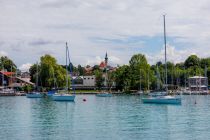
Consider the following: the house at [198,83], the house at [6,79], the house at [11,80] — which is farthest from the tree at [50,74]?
the house at [198,83]

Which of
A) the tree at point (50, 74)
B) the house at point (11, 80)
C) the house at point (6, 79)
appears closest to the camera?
the tree at point (50, 74)

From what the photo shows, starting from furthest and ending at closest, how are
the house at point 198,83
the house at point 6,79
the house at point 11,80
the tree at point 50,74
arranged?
the house at point 198,83 → the house at point 11,80 → the house at point 6,79 → the tree at point 50,74

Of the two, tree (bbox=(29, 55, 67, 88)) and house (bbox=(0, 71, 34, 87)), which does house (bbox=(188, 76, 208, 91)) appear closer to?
tree (bbox=(29, 55, 67, 88))

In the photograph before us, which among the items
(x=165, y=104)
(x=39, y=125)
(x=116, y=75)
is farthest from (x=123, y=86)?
(x=39, y=125)

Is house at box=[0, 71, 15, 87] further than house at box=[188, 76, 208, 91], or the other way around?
house at box=[188, 76, 208, 91]

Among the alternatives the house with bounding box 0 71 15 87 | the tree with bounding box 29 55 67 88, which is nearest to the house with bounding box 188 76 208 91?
the tree with bounding box 29 55 67 88

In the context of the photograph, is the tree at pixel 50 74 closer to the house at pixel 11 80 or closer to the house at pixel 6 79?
the house at pixel 11 80

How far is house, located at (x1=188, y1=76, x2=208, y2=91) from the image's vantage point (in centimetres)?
18825

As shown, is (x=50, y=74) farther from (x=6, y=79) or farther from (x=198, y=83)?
(x=198, y=83)

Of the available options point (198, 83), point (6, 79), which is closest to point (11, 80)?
point (6, 79)

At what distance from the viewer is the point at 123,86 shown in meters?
178

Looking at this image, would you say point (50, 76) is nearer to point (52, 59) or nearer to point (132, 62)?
point (52, 59)

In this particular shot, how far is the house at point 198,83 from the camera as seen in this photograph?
618 feet

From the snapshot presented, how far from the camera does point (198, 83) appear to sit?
193000mm
